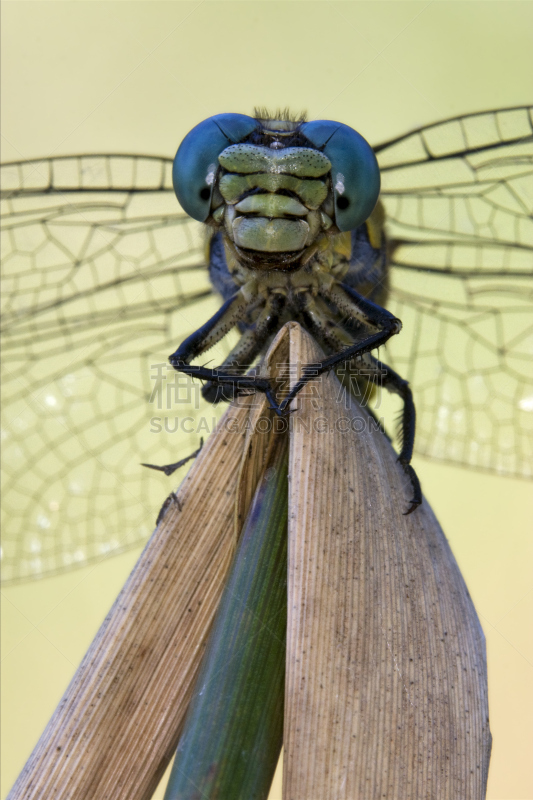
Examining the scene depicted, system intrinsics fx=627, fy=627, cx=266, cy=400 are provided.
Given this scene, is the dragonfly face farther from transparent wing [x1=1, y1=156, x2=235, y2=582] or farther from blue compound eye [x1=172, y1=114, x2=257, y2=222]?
transparent wing [x1=1, y1=156, x2=235, y2=582]

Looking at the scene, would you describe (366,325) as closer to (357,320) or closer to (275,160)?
(357,320)

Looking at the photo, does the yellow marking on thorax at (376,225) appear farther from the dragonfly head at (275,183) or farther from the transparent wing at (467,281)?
the dragonfly head at (275,183)

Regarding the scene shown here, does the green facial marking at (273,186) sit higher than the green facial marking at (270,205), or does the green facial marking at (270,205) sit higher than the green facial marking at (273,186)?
the green facial marking at (273,186)

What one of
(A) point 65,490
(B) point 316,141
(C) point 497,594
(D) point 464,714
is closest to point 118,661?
(D) point 464,714

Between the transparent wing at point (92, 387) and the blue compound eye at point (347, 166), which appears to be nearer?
the blue compound eye at point (347, 166)

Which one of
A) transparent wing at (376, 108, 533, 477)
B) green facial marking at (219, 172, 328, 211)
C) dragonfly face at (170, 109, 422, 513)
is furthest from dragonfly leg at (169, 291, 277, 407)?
transparent wing at (376, 108, 533, 477)

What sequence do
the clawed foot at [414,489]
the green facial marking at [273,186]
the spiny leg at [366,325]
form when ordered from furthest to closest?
the spiny leg at [366,325], the green facial marking at [273,186], the clawed foot at [414,489]

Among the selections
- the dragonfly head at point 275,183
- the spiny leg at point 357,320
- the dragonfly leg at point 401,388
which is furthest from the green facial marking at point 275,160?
the dragonfly leg at point 401,388

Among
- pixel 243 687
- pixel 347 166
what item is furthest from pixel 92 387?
pixel 243 687

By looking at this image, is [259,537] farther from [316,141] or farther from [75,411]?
[75,411]
